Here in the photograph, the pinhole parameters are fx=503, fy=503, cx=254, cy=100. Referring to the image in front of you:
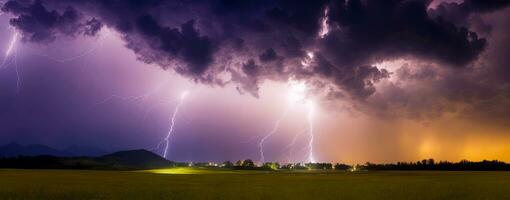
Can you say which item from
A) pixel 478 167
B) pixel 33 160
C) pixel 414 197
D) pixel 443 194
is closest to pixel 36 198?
pixel 414 197

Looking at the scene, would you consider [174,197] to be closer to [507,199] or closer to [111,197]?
[111,197]

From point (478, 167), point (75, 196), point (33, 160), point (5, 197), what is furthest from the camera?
point (478, 167)

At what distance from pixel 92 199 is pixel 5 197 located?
14.5 feet

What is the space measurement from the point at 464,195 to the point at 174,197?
1860cm

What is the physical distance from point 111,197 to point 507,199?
2273 cm

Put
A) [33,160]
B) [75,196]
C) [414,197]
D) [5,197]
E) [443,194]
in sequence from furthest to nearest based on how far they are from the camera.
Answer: [33,160] → [443,194] → [414,197] → [75,196] → [5,197]

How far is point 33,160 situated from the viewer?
13425 centimetres

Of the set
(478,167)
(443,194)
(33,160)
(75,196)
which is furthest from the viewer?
(478,167)

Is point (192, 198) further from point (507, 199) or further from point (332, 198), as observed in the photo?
point (507, 199)

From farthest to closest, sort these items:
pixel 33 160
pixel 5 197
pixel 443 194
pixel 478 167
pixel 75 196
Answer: pixel 478 167 → pixel 33 160 → pixel 443 194 → pixel 75 196 → pixel 5 197

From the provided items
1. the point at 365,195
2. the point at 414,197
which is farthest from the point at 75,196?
the point at 414,197

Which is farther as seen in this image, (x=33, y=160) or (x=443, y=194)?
(x=33, y=160)

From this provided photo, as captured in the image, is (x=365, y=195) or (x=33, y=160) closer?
(x=365, y=195)

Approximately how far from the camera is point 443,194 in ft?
110
